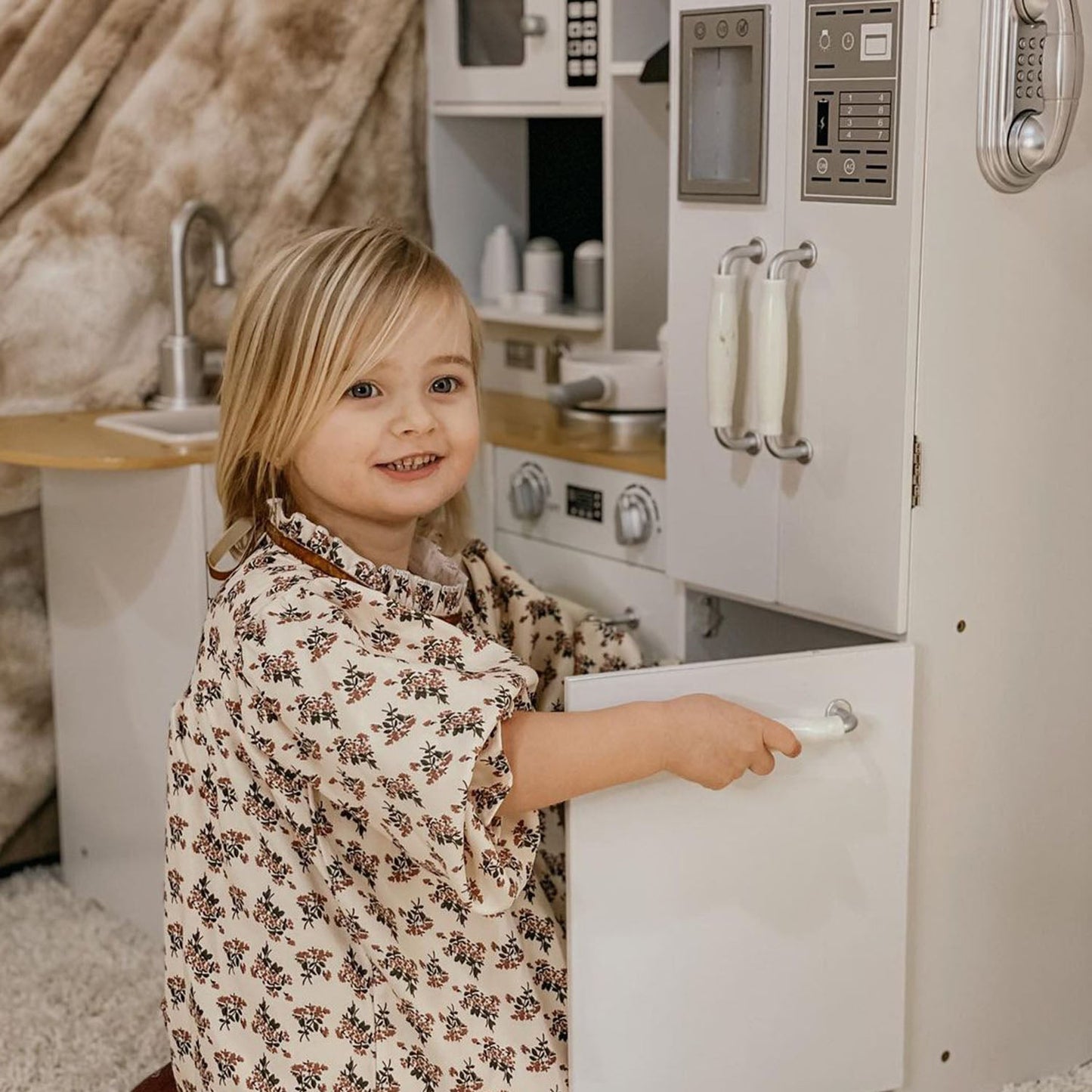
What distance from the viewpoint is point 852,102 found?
5.72ft

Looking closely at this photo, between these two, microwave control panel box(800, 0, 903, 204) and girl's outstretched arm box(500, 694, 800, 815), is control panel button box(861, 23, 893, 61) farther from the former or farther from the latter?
girl's outstretched arm box(500, 694, 800, 815)

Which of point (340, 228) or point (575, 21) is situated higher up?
point (575, 21)

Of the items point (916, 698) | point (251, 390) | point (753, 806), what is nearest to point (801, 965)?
point (753, 806)

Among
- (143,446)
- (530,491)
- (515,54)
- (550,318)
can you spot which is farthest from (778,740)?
(515,54)

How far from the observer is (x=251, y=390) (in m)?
1.69

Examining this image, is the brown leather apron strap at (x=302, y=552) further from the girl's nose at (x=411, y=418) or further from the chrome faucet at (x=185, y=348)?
the chrome faucet at (x=185, y=348)

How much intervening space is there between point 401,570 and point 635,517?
556 millimetres

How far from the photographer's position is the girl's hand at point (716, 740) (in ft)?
5.18

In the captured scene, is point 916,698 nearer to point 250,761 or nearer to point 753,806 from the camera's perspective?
point 753,806

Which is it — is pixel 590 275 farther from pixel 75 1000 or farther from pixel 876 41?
pixel 75 1000

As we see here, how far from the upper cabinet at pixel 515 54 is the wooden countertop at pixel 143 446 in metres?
0.51

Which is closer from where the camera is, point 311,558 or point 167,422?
point 311,558

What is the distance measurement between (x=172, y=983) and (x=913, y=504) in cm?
92

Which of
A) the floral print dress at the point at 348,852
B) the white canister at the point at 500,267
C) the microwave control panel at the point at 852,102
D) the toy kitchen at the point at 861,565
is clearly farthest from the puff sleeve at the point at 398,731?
the white canister at the point at 500,267
